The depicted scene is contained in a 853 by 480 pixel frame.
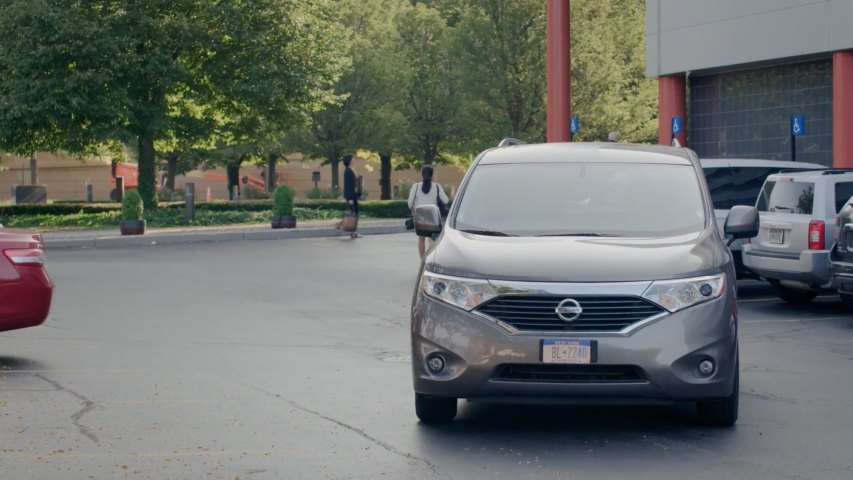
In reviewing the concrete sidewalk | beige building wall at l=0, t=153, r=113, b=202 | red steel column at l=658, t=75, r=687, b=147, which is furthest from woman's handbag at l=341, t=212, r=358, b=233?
beige building wall at l=0, t=153, r=113, b=202

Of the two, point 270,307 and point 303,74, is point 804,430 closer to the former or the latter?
point 270,307

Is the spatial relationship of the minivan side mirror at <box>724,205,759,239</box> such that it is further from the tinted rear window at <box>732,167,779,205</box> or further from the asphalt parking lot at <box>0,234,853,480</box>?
the tinted rear window at <box>732,167,779,205</box>

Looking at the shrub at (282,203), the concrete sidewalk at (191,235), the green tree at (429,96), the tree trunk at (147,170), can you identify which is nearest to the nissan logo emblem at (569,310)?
the concrete sidewalk at (191,235)

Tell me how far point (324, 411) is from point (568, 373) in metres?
1.92

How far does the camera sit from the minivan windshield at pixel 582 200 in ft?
29.3

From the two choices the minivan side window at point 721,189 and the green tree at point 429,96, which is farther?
the green tree at point 429,96

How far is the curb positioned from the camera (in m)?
29.6

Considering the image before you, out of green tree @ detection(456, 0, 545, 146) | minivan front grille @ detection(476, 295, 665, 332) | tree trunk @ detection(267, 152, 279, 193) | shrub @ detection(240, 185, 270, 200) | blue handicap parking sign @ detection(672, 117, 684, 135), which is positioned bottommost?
minivan front grille @ detection(476, 295, 665, 332)

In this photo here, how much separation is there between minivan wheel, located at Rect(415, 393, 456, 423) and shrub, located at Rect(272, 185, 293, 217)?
2758cm

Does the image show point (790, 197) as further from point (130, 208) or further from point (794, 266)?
point (130, 208)

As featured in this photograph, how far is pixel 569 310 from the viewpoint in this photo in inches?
311

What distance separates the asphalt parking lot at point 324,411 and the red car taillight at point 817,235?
32.2 inches

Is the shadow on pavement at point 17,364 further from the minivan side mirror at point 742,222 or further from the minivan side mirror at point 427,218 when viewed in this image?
the minivan side mirror at point 742,222

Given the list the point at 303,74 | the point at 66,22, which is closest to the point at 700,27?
the point at 303,74
